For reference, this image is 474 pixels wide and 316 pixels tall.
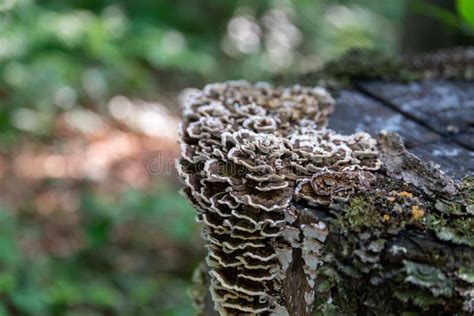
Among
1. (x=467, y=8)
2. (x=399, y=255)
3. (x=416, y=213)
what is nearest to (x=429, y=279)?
(x=399, y=255)

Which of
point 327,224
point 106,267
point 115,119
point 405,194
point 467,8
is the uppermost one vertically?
point 467,8

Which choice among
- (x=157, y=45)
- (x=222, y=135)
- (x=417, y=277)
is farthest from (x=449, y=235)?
(x=157, y=45)

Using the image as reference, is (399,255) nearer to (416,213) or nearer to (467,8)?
(416,213)

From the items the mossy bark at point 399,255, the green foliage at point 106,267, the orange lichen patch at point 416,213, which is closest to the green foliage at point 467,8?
the mossy bark at point 399,255

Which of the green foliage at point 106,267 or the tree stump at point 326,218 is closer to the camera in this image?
the tree stump at point 326,218

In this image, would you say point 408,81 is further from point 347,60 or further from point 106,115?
point 106,115

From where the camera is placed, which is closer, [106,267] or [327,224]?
[327,224]

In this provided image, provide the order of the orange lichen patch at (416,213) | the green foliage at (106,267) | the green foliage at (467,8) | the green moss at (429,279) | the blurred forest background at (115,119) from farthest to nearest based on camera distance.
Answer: the blurred forest background at (115,119) < the green foliage at (106,267) < the green foliage at (467,8) < the orange lichen patch at (416,213) < the green moss at (429,279)

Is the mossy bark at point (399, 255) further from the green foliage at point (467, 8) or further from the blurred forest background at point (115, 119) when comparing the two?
the blurred forest background at point (115, 119)
